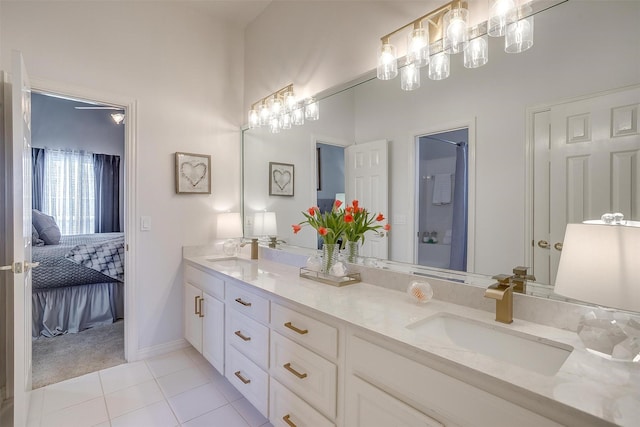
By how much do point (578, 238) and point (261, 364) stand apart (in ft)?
4.93

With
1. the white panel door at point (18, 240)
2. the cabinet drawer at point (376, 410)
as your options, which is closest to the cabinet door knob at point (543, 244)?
the cabinet drawer at point (376, 410)

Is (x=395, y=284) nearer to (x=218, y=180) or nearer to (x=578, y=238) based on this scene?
(x=578, y=238)

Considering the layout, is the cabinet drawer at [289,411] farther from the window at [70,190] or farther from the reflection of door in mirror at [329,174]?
the window at [70,190]

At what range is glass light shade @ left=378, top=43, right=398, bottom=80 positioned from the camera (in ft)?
5.49

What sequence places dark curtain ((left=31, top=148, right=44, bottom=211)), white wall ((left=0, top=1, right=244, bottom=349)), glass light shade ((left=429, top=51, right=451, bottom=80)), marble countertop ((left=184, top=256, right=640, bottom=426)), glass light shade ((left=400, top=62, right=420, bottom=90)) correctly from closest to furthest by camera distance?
marble countertop ((left=184, top=256, right=640, bottom=426)) → glass light shade ((left=429, top=51, right=451, bottom=80)) → glass light shade ((left=400, top=62, right=420, bottom=90)) → white wall ((left=0, top=1, right=244, bottom=349)) → dark curtain ((left=31, top=148, right=44, bottom=211))

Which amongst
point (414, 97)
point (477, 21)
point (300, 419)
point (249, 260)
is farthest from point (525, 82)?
point (249, 260)

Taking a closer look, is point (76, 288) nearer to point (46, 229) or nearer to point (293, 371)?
point (46, 229)

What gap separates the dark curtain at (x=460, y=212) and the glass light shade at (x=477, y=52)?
35 cm

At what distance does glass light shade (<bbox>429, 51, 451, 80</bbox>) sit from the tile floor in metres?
2.10

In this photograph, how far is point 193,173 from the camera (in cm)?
278

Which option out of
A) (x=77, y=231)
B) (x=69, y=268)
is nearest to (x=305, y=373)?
(x=69, y=268)

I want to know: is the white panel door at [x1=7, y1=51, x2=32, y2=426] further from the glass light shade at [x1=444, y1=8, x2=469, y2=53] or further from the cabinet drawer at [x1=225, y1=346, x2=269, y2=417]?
the glass light shade at [x1=444, y1=8, x2=469, y2=53]

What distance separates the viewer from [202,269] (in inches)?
94.1

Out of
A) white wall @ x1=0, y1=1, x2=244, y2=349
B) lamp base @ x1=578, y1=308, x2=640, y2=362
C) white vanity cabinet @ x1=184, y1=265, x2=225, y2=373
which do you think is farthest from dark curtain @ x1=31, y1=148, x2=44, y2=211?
lamp base @ x1=578, y1=308, x2=640, y2=362
